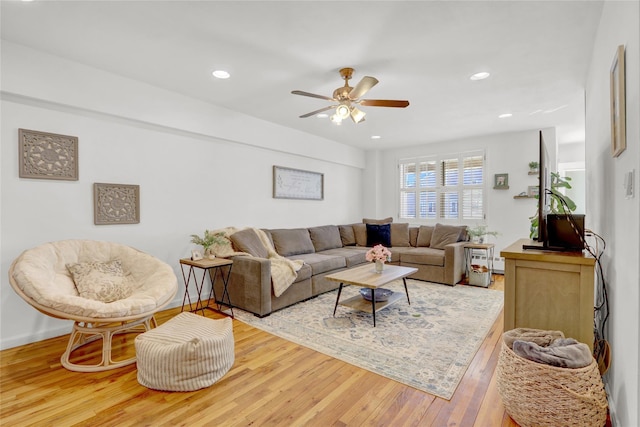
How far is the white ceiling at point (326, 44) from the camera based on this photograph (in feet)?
6.86

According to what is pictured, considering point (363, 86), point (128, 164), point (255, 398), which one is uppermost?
point (363, 86)

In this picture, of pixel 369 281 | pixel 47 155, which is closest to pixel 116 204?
pixel 47 155

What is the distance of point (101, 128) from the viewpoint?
3109mm

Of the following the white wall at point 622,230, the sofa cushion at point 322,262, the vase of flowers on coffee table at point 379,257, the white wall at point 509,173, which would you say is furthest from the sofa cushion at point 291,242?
the white wall at point 622,230

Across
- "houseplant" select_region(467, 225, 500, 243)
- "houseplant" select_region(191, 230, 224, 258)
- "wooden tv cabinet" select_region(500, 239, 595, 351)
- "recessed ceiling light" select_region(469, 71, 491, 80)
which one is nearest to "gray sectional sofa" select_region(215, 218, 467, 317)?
"houseplant" select_region(467, 225, 500, 243)

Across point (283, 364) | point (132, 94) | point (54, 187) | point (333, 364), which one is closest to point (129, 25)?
point (132, 94)

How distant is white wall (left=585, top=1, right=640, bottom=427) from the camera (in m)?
1.26

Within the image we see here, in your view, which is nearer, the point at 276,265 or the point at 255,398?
the point at 255,398

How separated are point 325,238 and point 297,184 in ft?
3.50

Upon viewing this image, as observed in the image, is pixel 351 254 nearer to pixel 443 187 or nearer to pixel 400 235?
pixel 400 235

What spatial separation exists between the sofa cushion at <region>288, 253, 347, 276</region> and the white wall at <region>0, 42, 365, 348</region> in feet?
3.10

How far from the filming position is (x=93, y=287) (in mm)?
2479

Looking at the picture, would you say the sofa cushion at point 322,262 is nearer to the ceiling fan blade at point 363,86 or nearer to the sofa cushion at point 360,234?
the sofa cushion at point 360,234

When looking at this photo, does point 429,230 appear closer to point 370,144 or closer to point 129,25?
point 370,144
